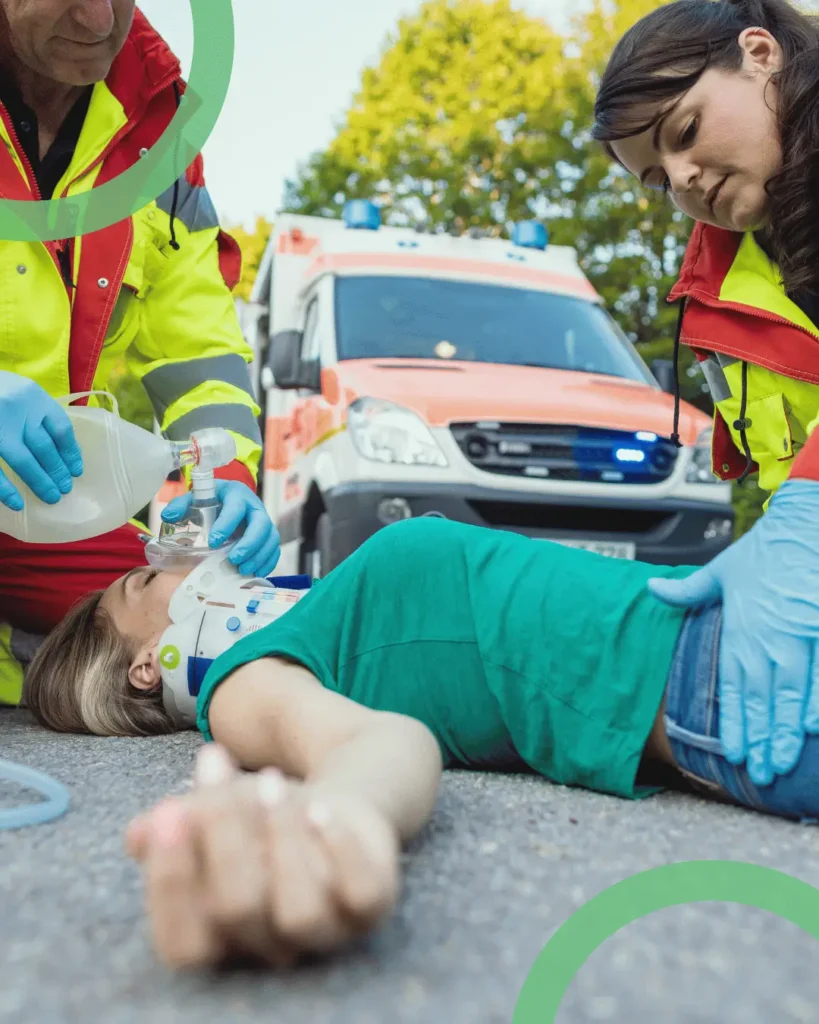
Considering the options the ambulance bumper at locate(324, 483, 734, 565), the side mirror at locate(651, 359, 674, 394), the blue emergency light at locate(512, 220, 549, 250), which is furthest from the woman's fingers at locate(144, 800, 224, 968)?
the blue emergency light at locate(512, 220, 549, 250)

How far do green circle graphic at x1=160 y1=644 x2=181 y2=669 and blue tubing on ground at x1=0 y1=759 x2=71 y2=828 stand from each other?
1.61ft

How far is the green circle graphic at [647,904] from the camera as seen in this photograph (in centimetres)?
98

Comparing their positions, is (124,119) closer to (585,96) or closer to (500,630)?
(500,630)

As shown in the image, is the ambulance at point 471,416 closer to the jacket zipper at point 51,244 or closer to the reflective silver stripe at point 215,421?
the reflective silver stripe at point 215,421

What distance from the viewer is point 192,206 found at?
10.4 ft

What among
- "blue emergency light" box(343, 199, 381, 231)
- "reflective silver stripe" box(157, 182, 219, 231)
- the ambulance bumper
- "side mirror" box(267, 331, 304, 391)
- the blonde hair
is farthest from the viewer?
"blue emergency light" box(343, 199, 381, 231)

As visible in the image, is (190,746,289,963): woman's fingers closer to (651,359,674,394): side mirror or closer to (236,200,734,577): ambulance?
(236,200,734,577): ambulance

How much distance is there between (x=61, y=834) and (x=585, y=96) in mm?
13282

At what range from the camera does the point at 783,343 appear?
8.00 ft

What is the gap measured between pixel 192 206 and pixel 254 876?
2623 millimetres

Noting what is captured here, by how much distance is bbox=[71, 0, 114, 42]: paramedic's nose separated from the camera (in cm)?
247

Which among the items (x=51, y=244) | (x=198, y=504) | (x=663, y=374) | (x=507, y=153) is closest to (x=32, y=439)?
(x=198, y=504)

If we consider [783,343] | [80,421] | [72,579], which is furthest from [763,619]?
[72,579]

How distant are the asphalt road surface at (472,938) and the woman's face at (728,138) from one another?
53.0 inches
